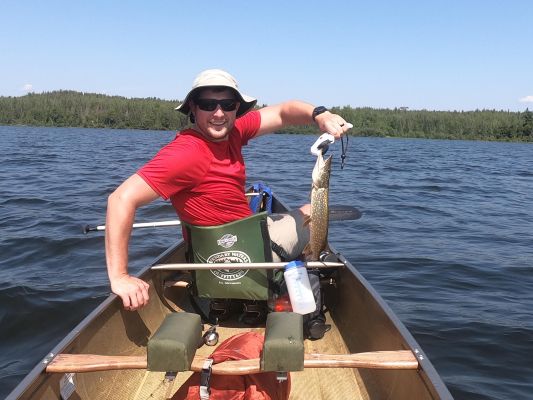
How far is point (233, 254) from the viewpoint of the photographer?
397 centimetres

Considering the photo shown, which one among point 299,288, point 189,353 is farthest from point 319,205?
point 189,353

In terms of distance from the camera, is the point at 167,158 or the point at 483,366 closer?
the point at 167,158

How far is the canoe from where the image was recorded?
278cm

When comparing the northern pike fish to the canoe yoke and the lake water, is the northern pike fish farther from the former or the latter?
the lake water

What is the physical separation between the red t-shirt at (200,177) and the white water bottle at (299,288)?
597 millimetres

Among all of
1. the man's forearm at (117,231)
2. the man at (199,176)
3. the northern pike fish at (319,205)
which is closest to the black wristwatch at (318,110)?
the man at (199,176)

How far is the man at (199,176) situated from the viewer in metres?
3.18

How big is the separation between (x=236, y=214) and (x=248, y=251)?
0.31 metres

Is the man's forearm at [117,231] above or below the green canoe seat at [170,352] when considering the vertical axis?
above

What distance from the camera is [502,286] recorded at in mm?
7352

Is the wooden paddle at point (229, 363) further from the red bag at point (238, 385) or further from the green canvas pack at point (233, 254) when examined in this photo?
the green canvas pack at point (233, 254)

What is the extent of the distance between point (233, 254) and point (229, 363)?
1.34 metres

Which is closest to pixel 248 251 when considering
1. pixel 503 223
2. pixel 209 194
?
pixel 209 194

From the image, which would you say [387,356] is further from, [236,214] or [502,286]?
[502,286]
